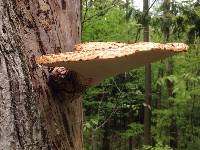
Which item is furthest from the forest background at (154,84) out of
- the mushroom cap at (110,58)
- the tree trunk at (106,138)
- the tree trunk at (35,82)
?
the mushroom cap at (110,58)

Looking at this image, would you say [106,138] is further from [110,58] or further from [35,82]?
[110,58]

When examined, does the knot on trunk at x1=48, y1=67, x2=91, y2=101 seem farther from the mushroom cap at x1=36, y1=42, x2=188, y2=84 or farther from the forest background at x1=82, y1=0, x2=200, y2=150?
the forest background at x1=82, y1=0, x2=200, y2=150

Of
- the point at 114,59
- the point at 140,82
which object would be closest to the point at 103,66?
the point at 114,59

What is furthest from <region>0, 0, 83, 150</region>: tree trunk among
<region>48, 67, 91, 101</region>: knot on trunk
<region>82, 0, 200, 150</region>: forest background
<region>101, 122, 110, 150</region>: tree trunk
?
<region>101, 122, 110, 150</region>: tree trunk

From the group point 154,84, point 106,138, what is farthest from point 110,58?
point 106,138

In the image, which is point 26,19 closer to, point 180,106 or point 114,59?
point 114,59
